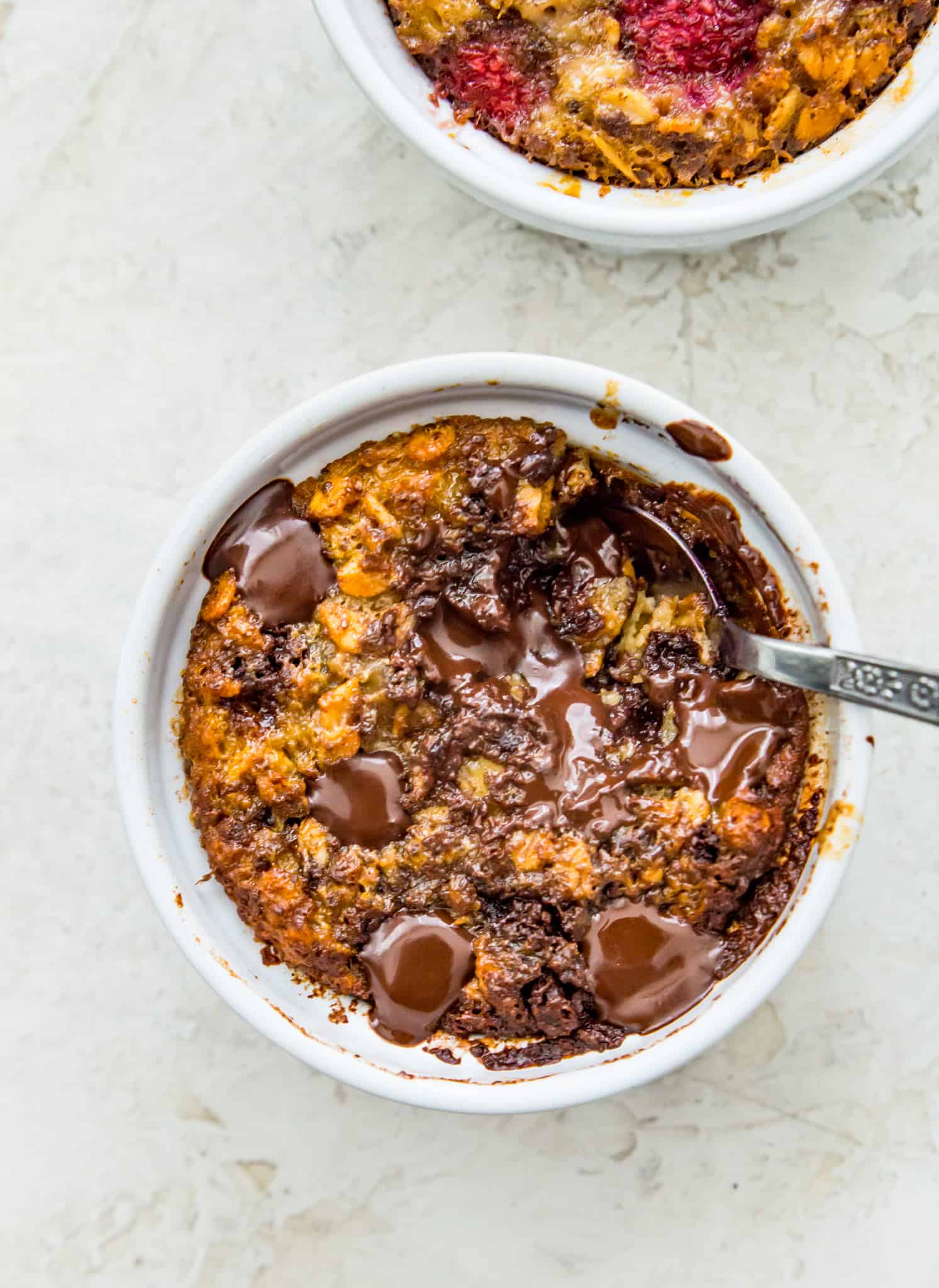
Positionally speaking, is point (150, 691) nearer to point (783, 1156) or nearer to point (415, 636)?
point (415, 636)

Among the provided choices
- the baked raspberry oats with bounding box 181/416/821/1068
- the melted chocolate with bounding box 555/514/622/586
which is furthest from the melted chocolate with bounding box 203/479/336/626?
the melted chocolate with bounding box 555/514/622/586

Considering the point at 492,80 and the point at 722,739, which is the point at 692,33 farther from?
the point at 722,739

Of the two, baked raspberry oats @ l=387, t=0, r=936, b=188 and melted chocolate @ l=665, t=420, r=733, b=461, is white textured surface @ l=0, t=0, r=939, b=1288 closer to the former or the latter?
baked raspberry oats @ l=387, t=0, r=936, b=188

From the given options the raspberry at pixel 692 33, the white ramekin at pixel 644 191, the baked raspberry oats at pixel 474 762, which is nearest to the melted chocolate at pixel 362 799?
the baked raspberry oats at pixel 474 762

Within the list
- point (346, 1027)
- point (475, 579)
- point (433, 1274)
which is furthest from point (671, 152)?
point (433, 1274)

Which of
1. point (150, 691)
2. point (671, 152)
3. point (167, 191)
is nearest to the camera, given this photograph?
point (150, 691)

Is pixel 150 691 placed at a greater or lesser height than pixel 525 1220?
greater
